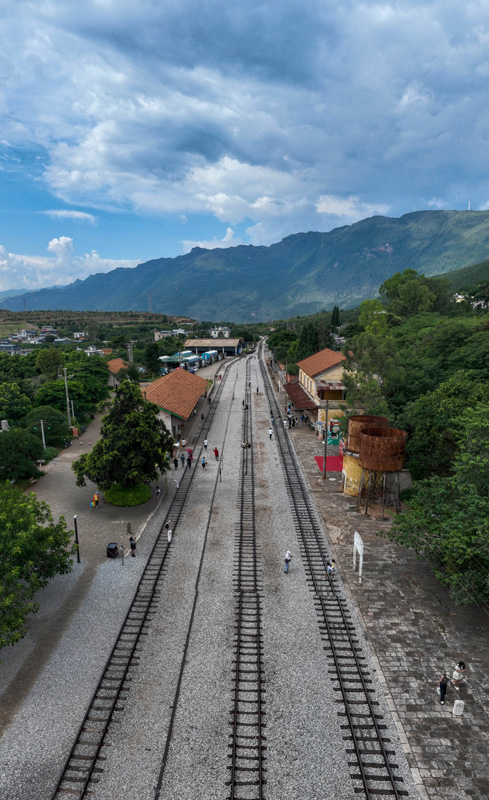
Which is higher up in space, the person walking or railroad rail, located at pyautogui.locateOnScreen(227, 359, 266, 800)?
the person walking

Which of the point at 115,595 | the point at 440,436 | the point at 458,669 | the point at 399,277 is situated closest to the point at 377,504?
the point at 440,436

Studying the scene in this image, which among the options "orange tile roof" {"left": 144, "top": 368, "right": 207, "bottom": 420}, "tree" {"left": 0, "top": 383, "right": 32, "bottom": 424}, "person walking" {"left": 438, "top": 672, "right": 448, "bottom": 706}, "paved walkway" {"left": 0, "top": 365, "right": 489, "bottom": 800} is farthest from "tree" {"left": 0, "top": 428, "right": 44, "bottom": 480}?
"person walking" {"left": 438, "top": 672, "right": 448, "bottom": 706}

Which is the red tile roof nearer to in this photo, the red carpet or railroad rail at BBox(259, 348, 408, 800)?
the red carpet

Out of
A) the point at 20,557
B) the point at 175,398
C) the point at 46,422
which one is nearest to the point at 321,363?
the point at 175,398

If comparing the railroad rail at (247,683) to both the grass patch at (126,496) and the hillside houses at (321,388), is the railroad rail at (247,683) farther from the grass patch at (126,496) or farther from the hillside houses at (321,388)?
the hillside houses at (321,388)

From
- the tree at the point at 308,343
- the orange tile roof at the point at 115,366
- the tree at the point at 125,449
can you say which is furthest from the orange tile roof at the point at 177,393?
the orange tile roof at the point at 115,366

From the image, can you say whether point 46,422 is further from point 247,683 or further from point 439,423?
point 439,423

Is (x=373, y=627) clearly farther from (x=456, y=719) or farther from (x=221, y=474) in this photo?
(x=221, y=474)
